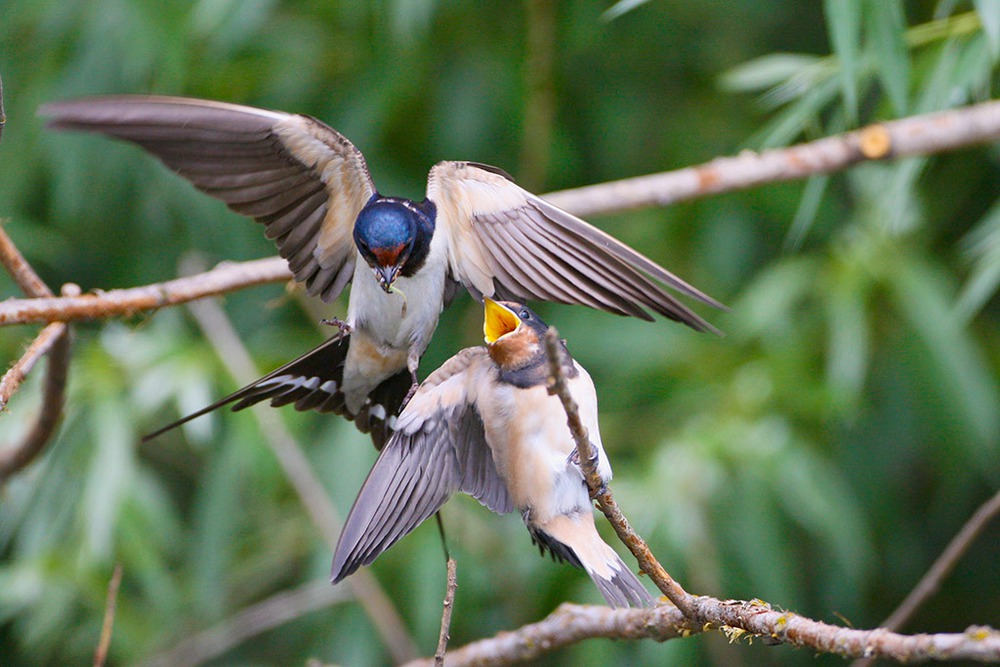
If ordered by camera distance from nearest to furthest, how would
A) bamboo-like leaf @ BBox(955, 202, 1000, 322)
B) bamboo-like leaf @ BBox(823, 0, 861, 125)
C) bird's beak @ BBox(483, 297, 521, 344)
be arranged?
bird's beak @ BBox(483, 297, 521, 344)
bamboo-like leaf @ BBox(823, 0, 861, 125)
bamboo-like leaf @ BBox(955, 202, 1000, 322)

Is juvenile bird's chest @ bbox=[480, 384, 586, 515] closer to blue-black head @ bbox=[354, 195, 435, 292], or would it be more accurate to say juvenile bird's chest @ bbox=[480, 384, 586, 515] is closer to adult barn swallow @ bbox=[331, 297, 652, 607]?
adult barn swallow @ bbox=[331, 297, 652, 607]

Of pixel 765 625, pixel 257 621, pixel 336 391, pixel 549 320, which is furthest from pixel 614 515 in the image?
pixel 549 320

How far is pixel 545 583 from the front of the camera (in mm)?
3254

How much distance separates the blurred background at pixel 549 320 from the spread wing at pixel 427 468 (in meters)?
1.27

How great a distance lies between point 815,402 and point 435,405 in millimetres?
1967

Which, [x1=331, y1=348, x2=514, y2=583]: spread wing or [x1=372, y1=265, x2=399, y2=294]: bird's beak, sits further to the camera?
[x1=372, y1=265, x2=399, y2=294]: bird's beak

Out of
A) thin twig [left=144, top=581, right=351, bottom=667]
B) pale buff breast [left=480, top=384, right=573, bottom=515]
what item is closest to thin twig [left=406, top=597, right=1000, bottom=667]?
pale buff breast [left=480, top=384, right=573, bottom=515]

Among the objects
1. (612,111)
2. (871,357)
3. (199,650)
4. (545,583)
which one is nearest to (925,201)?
(871,357)

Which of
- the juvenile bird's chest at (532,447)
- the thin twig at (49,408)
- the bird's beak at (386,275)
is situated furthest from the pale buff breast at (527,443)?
the thin twig at (49,408)

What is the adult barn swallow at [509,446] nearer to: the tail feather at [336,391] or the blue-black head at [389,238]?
the blue-black head at [389,238]

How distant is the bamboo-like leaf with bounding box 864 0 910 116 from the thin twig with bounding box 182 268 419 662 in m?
1.45

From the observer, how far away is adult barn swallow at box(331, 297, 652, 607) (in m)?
1.47

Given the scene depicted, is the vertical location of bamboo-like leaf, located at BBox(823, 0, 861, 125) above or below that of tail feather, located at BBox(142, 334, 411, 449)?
above

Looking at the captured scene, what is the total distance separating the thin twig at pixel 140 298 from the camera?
1.70 metres
